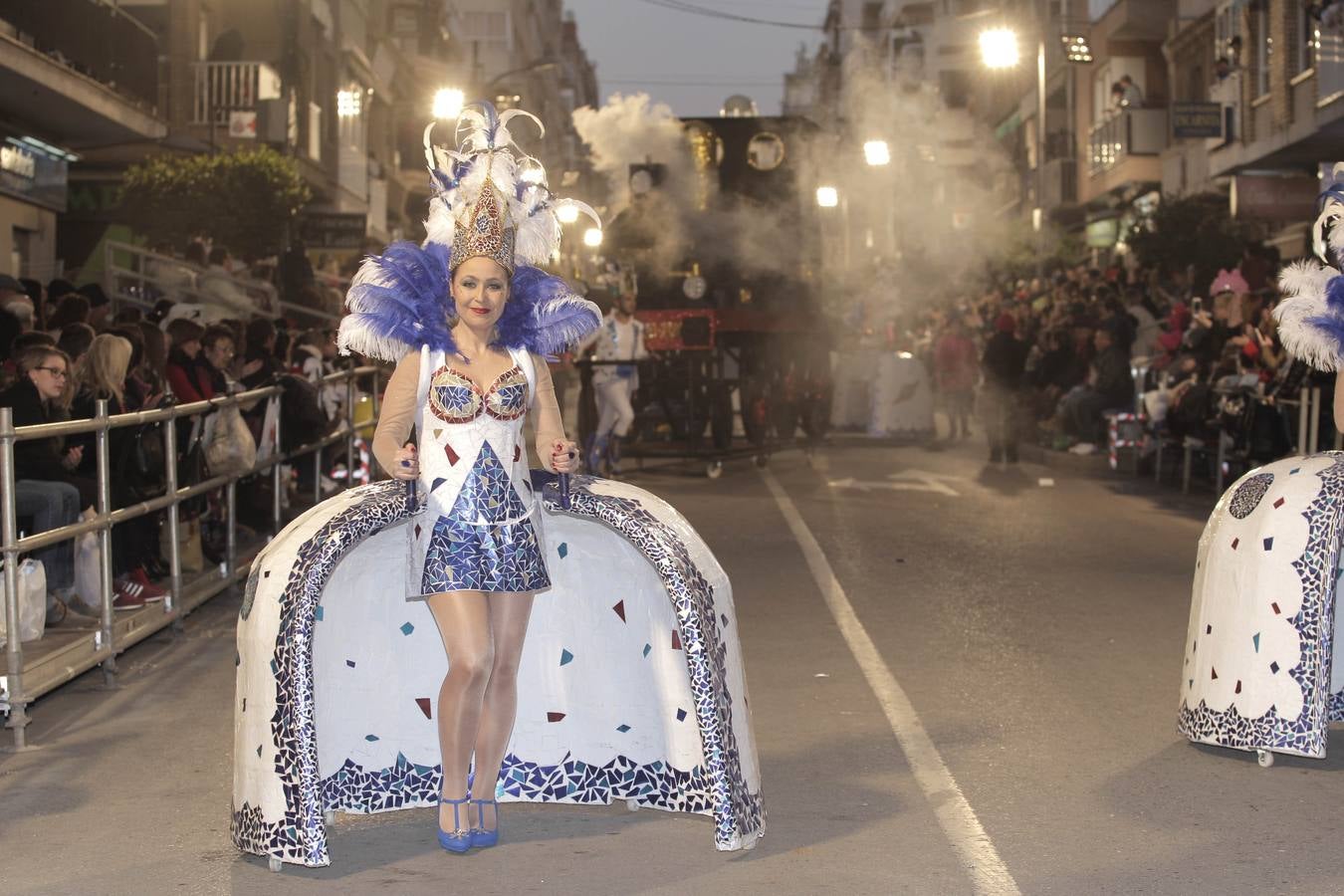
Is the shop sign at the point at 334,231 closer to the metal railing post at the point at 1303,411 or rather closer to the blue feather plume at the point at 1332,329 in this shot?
the metal railing post at the point at 1303,411

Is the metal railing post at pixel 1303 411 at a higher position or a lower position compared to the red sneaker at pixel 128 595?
higher

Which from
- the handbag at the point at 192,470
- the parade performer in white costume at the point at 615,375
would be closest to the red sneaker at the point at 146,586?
the handbag at the point at 192,470

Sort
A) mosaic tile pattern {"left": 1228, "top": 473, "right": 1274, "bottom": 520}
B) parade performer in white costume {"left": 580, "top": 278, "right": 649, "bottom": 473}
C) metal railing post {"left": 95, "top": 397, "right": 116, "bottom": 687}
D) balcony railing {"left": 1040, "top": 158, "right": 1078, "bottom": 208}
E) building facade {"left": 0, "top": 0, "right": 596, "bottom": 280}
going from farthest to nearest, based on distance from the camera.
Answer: balcony railing {"left": 1040, "top": 158, "right": 1078, "bottom": 208} < building facade {"left": 0, "top": 0, "right": 596, "bottom": 280} < parade performer in white costume {"left": 580, "top": 278, "right": 649, "bottom": 473} < metal railing post {"left": 95, "top": 397, "right": 116, "bottom": 687} < mosaic tile pattern {"left": 1228, "top": 473, "right": 1274, "bottom": 520}

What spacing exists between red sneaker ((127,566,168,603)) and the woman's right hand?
4395 mm

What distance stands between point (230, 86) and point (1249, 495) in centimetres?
3194

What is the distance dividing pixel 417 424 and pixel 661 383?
14.9 m

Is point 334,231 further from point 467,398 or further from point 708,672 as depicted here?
point 708,672

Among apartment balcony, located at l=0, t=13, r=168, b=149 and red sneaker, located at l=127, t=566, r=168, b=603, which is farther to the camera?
apartment balcony, located at l=0, t=13, r=168, b=149

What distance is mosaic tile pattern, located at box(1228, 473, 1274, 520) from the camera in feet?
22.5

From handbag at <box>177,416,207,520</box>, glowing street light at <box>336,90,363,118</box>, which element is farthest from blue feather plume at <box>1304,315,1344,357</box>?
glowing street light at <box>336,90,363,118</box>

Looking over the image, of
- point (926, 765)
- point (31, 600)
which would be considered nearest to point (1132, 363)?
point (926, 765)

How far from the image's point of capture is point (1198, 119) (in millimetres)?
31594

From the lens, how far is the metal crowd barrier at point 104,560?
7.23 metres

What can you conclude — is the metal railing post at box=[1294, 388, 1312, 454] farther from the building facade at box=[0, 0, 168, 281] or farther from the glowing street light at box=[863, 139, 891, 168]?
the building facade at box=[0, 0, 168, 281]
